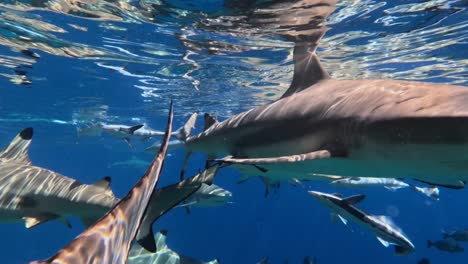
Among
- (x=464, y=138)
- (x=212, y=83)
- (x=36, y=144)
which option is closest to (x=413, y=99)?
(x=464, y=138)

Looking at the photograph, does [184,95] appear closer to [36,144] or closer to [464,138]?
[464,138]

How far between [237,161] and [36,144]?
51.1 m

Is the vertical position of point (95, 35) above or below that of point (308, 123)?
above

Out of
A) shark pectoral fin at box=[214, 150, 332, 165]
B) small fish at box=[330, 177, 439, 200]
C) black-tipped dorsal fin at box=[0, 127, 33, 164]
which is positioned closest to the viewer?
shark pectoral fin at box=[214, 150, 332, 165]

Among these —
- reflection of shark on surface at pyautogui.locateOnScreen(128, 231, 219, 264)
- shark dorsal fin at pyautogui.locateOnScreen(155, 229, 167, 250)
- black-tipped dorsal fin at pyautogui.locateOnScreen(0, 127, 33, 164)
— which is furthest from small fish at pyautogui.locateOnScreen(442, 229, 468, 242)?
black-tipped dorsal fin at pyautogui.locateOnScreen(0, 127, 33, 164)

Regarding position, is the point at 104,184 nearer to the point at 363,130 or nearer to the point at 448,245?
the point at 363,130

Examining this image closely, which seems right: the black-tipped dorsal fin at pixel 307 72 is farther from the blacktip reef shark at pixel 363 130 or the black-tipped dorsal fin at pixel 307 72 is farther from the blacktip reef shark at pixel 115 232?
the blacktip reef shark at pixel 115 232

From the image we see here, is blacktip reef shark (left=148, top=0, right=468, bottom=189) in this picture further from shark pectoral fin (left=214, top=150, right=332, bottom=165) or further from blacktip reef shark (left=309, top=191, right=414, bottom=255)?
blacktip reef shark (left=309, top=191, right=414, bottom=255)

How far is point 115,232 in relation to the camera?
176cm

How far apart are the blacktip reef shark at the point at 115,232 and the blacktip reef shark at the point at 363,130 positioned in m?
1.15

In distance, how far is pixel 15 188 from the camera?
5.89 meters

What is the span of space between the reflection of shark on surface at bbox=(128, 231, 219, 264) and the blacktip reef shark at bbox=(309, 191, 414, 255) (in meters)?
3.28

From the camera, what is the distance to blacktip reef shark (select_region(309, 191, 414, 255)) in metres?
7.48

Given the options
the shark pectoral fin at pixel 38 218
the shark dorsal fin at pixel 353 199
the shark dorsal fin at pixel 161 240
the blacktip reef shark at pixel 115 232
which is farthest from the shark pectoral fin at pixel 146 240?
the shark dorsal fin at pixel 161 240
